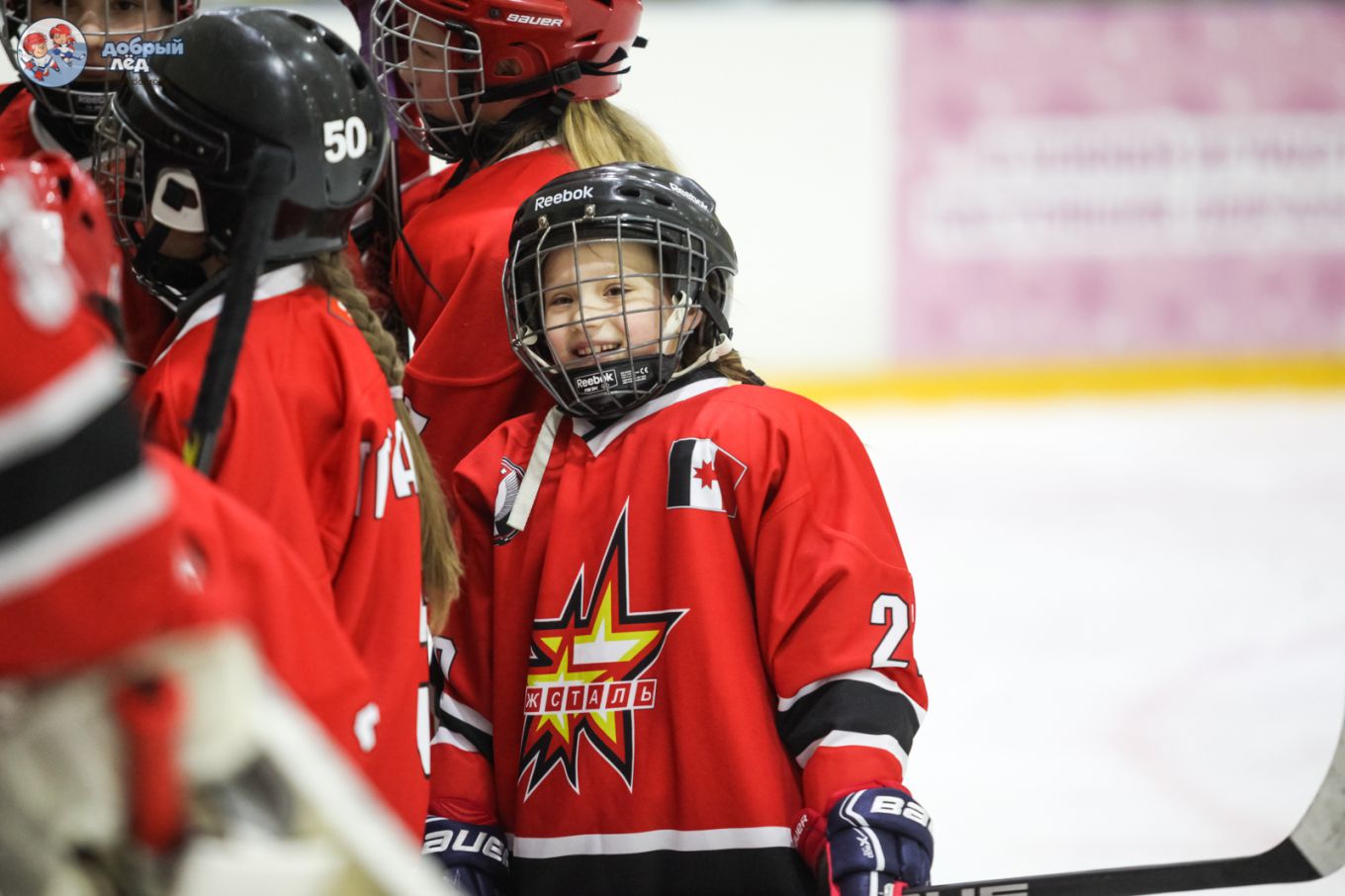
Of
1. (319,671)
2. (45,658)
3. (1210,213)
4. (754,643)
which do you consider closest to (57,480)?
(45,658)

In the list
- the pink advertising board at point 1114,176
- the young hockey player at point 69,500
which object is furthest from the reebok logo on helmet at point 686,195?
the pink advertising board at point 1114,176

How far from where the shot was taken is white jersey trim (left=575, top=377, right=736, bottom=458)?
170 cm

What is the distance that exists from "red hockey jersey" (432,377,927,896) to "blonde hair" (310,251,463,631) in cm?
13

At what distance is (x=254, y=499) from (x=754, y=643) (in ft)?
1.84

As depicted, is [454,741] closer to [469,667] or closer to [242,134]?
[469,667]

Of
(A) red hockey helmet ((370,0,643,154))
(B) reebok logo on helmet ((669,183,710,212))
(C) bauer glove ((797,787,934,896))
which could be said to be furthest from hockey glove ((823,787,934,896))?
(A) red hockey helmet ((370,0,643,154))

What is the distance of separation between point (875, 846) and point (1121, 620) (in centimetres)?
259

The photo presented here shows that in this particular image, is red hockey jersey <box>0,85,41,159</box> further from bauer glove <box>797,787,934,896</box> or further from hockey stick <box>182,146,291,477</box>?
bauer glove <box>797,787,934,896</box>

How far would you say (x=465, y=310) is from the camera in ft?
6.28

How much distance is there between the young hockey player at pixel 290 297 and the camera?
1.31 m

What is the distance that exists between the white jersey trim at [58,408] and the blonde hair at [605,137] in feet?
3.98

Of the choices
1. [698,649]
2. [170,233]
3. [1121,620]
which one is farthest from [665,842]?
[1121,620]

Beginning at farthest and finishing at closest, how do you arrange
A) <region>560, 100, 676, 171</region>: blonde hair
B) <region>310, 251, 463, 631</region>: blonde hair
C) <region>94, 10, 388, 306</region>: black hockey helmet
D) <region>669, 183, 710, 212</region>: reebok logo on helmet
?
<region>560, 100, 676, 171</region>: blonde hair, <region>669, 183, 710, 212</region>: reebok logo on helmet, <region>310, 251, 463, 631</region>: blonde hair, <region>94, 10, 388, 306</region>: black hockey helmet

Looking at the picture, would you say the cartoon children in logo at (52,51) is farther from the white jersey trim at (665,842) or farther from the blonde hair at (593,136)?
the white jersey trim at (665,842)
